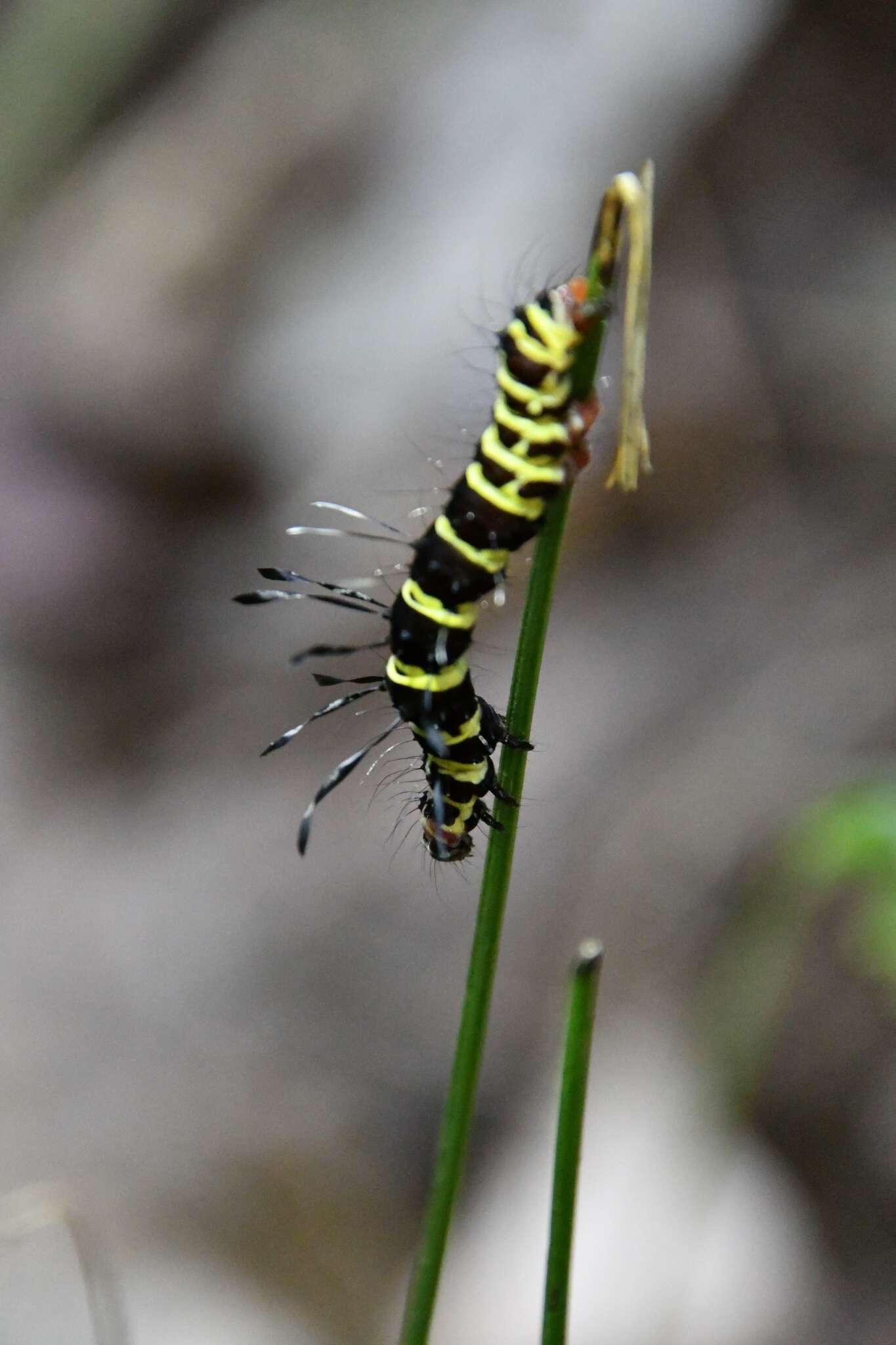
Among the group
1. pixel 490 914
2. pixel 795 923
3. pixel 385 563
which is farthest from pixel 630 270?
pixel 385 563

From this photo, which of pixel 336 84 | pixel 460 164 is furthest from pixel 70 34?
pixel 460 164

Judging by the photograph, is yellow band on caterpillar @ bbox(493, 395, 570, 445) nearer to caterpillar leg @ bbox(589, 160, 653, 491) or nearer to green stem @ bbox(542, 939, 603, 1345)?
caterpillar leg @ bbox(589, 160, 653, 491)

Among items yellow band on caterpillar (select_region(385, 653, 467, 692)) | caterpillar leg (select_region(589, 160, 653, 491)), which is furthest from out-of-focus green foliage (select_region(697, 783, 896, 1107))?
caterpillar leg (select_region(589, 160, 653, 491))

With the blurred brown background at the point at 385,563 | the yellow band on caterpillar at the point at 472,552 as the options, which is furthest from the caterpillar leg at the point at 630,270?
the blurred brown background at the point at 385,563

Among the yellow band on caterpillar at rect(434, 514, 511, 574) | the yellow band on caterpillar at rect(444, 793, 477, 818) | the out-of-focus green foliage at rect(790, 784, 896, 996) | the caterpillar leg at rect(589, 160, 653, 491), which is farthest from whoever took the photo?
the out-of-focus green foliage at rect(790, 784, 896, 996)

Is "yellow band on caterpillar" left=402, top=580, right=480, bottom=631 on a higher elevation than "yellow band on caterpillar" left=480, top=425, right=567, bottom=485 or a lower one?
lower

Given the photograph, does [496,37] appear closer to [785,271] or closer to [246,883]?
[785,271]

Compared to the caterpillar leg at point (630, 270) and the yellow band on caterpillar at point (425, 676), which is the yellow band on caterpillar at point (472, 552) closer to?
the yellow band on caterpillar at point (425, 676)
